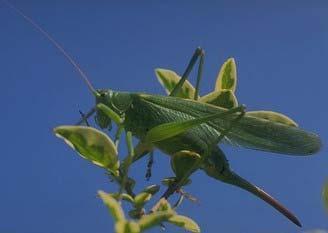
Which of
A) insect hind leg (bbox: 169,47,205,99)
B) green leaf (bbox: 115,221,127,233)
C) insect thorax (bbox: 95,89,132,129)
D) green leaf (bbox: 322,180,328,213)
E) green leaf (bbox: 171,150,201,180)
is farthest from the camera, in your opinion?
insect thorax (bbox: 95,89,132,129)

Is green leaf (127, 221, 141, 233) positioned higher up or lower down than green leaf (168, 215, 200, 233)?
lower down

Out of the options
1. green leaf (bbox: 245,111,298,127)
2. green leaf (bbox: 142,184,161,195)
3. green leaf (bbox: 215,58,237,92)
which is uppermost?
green leaf (bbox: 215,58,237,92)

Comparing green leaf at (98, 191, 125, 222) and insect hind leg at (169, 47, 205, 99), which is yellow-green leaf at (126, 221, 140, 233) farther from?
insect hind leg at (169, 47, 205, 99)

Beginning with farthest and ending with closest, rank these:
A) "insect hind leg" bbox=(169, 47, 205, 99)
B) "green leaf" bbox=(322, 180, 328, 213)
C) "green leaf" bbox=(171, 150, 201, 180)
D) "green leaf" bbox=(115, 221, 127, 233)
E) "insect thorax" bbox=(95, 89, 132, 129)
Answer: "insect thorax" bbox=(95, 89, 132, 129) < "insect hind leg" bbox=(169, 47, 205, 99) < "green leaf" bbox=(171, 150, 201, 180) < "green leaf" bbox=(322, 180, 328, 213) < "green leaf" bbox=(115, 221, 127, 233)

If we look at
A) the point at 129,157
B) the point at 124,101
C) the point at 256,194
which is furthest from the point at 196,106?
the point at 124,101

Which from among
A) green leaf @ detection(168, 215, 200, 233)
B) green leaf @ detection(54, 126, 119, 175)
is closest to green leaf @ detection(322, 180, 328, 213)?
green leaf @ detection(168, 215, 200, 233)

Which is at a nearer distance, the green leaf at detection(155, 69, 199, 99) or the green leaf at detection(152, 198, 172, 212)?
the green leaf at detection(152, 198, 172, 212)

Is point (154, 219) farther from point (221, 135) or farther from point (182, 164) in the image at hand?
point (221, 135)

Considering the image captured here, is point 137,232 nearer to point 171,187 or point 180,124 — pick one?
point 171,187
